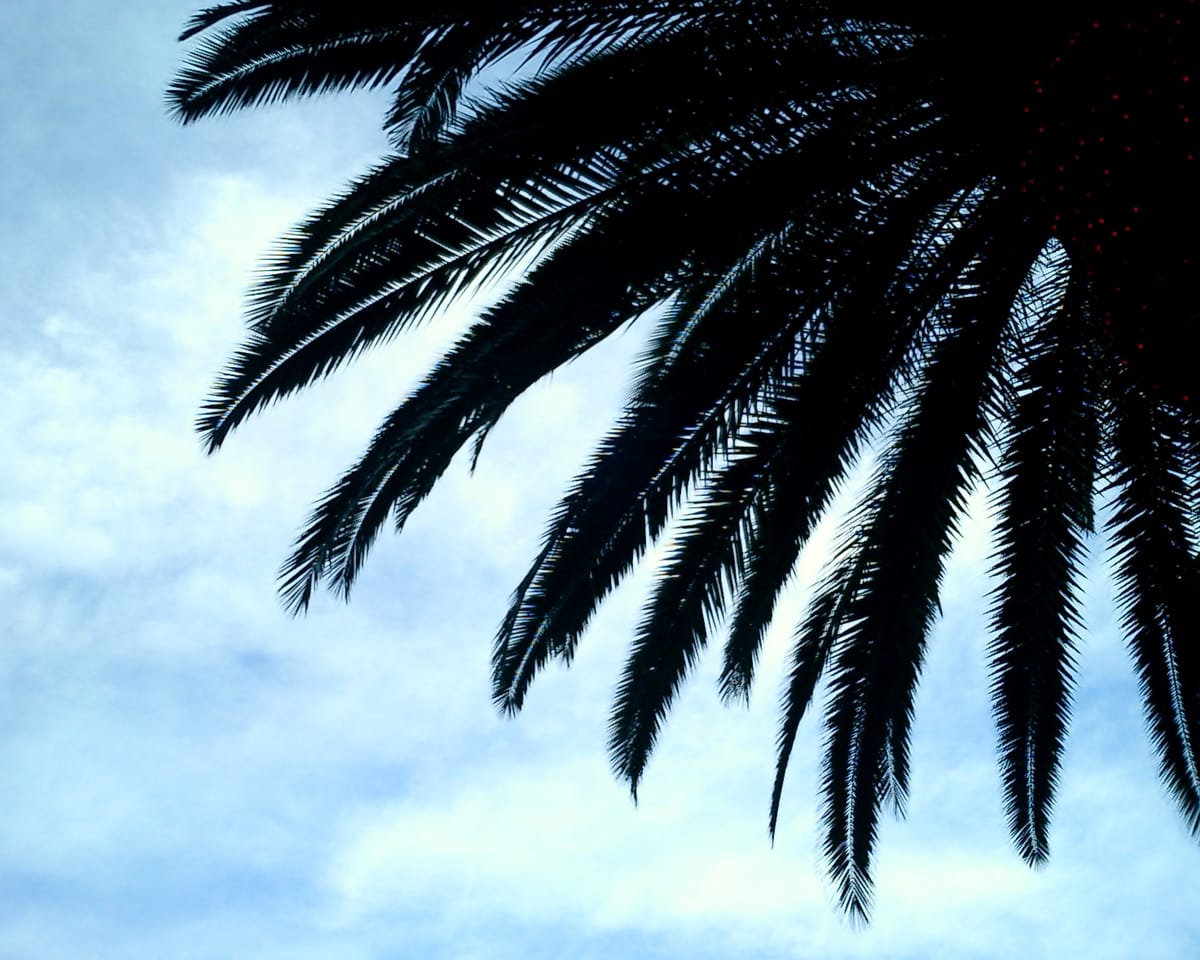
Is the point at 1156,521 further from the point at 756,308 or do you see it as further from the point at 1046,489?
the point at 756,308

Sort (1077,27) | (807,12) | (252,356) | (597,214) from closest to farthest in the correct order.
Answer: (1077,27) < (807,12) < (597,214) < (252,356)

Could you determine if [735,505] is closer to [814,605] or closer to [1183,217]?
[814,605]

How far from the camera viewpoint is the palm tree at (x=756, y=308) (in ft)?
16.8

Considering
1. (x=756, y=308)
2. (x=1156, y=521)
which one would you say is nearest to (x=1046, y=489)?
(x=1156, y=521)

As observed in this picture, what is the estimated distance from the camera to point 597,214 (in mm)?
5379

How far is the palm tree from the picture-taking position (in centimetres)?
511

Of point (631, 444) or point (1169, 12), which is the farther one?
point (631, 444)

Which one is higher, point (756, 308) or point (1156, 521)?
point (756, 308)

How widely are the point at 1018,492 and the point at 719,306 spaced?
1.79 meters

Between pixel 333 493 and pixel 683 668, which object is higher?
pixel 333 493

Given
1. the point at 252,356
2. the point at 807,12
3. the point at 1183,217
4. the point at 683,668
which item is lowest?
the point at 683,668

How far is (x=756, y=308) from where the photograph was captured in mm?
5461

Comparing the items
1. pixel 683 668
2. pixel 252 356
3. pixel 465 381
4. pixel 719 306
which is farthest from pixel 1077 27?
pixel 252 356

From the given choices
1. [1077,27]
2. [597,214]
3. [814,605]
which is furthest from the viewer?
[814,605]
